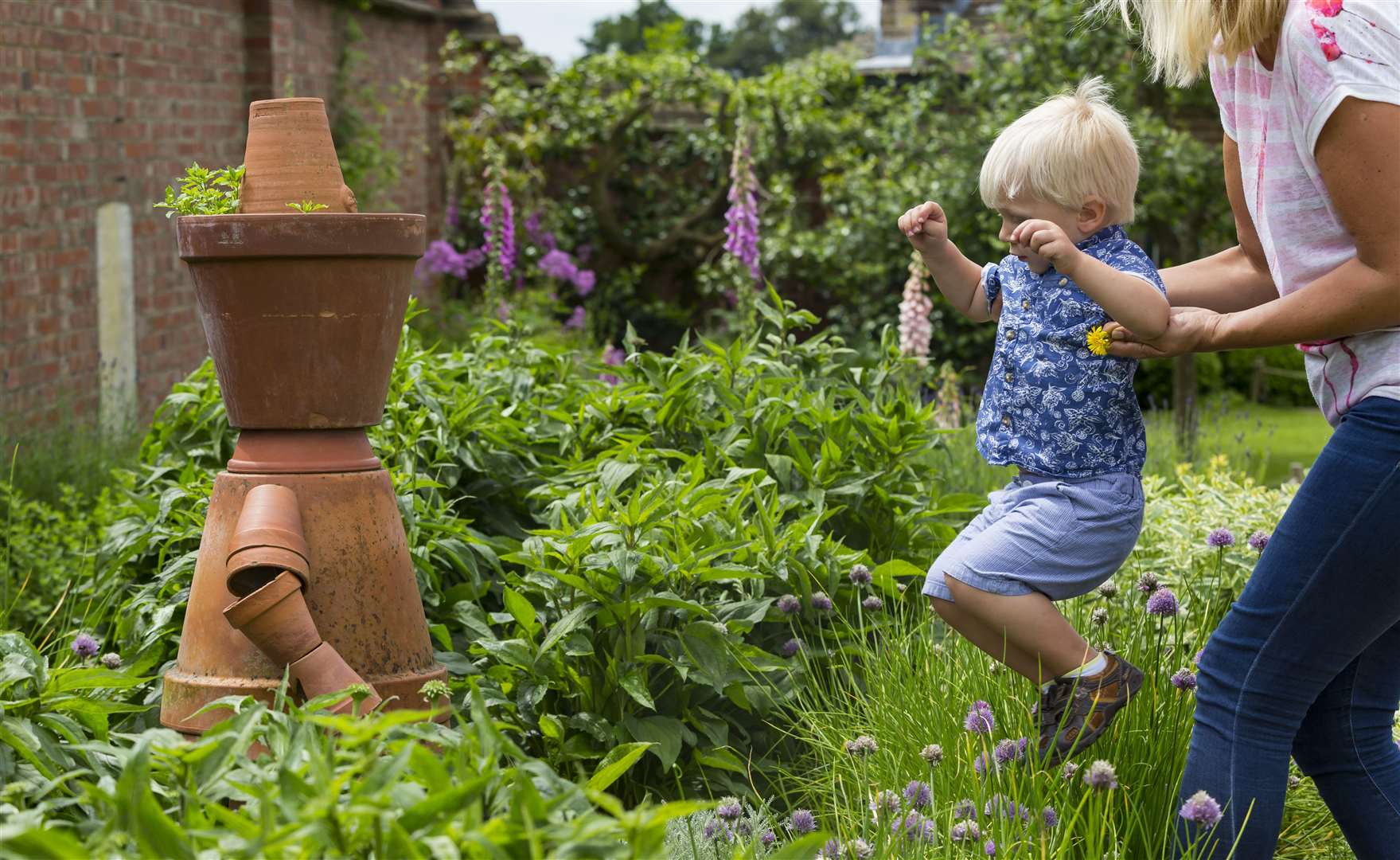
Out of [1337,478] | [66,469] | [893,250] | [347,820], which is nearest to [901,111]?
[893,250]

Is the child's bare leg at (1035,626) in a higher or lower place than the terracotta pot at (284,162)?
lower

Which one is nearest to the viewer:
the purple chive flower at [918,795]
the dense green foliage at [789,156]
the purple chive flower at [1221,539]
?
the purple chive flower at [918,795]

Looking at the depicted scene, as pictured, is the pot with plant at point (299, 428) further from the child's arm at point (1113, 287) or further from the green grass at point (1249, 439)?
the green grass at point (1249, 439)

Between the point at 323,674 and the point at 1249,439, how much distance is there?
827 cm

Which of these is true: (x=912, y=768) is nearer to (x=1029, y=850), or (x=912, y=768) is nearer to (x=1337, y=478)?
(x=1029, y=850)

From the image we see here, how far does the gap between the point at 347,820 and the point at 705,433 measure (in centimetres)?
252

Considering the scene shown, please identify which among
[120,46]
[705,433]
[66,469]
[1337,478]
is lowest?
[66,469]

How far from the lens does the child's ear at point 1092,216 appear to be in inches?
95.3

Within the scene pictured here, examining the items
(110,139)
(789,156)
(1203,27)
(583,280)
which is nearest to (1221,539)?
(1203,27)

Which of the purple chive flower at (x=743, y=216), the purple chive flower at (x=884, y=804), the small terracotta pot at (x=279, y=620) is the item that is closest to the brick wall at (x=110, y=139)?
the purple chive flower at (x=743, y=216)

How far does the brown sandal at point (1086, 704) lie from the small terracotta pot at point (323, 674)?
113cm

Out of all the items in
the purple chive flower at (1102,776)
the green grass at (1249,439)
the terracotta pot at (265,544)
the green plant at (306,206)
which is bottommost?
the green grass at (1249,439)

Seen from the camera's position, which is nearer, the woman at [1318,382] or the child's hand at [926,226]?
the woman at [1318,382]

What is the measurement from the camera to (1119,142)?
240cm
